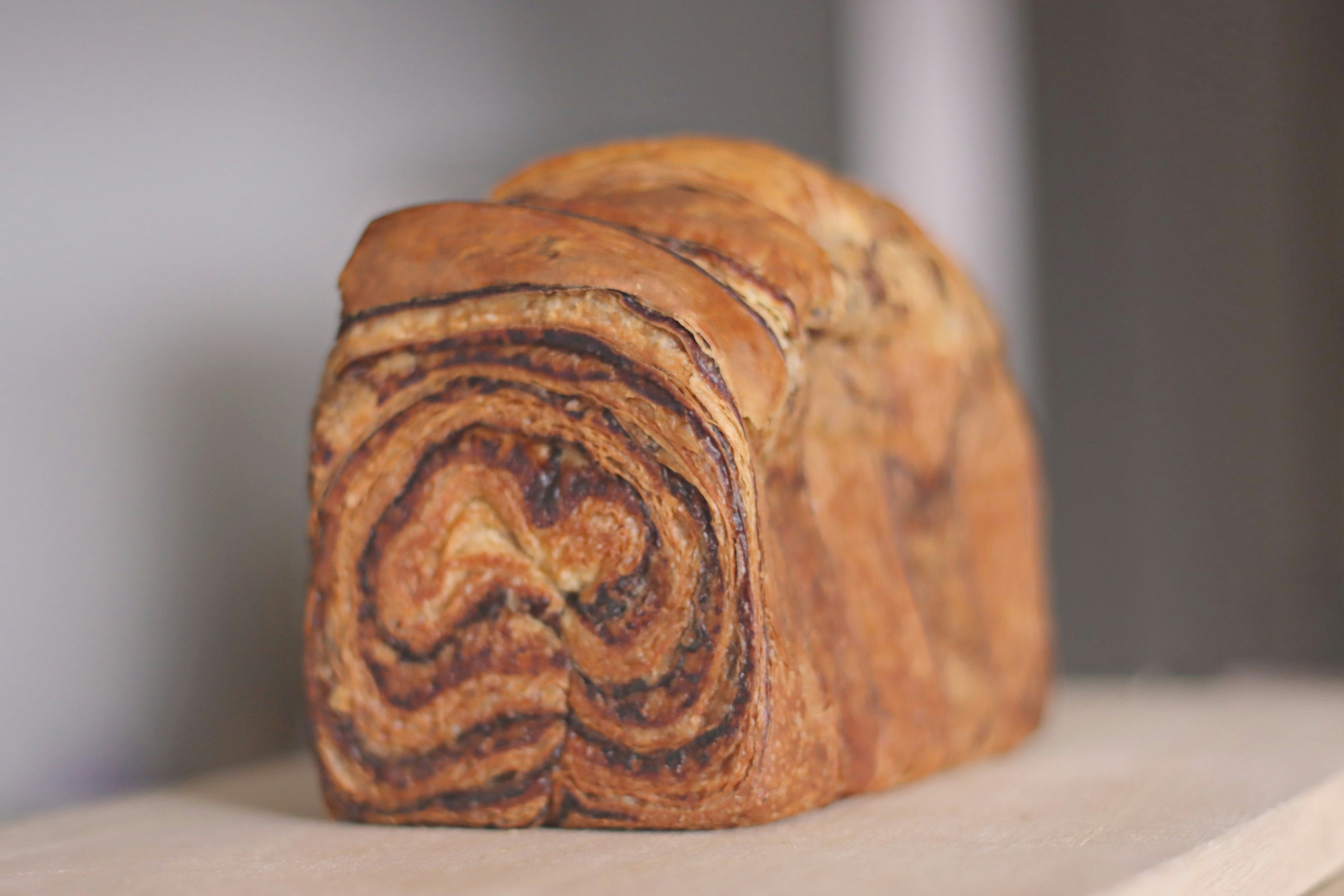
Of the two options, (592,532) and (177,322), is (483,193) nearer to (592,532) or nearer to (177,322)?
(177,322)

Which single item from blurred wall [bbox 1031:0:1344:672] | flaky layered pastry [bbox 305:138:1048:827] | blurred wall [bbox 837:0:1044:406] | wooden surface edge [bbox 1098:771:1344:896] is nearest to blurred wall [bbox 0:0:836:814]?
flaky layered pastry [bbox 305:138:1048:827]

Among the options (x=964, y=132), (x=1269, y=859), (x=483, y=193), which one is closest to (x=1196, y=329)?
(x=964, y=132)

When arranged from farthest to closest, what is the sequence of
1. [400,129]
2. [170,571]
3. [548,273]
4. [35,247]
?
[400,129]
[170,571]
[35,247]
[548,273]

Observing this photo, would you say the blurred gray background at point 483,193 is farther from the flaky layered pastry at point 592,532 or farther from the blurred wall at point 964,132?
the flaky layered pastry at point 592,532

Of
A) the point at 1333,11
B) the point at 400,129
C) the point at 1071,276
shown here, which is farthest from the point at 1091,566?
the point at 400,129

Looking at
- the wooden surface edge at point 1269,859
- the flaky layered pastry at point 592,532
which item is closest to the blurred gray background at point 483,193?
the flaky layered pastry at point 592,532

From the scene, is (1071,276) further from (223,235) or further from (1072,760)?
(223,235)

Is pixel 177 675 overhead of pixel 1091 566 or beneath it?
overhead
